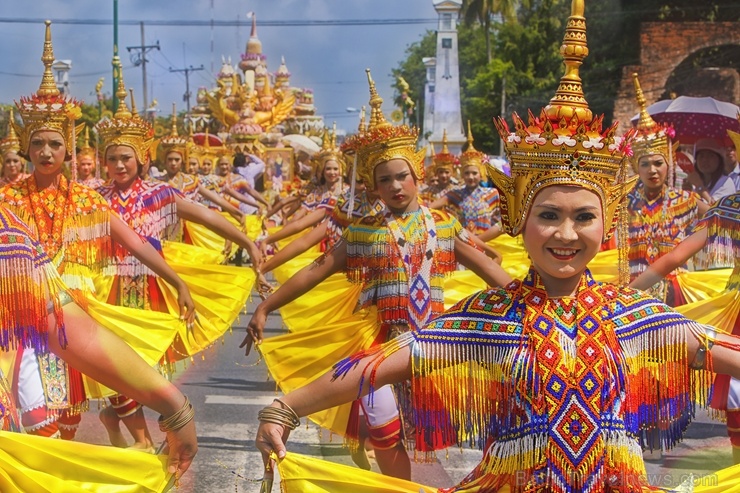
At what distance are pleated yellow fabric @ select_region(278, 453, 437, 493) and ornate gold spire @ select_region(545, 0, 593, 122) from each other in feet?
4.30

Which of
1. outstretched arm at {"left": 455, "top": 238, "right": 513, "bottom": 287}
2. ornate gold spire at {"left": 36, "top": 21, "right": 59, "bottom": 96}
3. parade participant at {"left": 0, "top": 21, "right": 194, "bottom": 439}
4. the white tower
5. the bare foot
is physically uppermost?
the white tower

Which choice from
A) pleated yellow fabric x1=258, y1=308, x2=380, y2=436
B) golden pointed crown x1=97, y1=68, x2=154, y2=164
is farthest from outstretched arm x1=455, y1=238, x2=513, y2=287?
golden pointed crown x1=97, y1=68, x2=154, y2=164

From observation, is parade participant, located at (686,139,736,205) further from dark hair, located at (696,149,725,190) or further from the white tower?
the white tower

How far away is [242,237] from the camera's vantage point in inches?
317

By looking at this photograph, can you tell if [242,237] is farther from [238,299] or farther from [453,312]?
[453,312]

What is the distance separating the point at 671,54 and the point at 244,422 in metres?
26.9

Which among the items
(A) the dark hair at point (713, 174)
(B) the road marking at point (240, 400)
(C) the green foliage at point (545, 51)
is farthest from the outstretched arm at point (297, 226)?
(C) the green foliage at point (545, 51)

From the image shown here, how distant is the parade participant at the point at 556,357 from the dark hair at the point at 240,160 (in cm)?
2807

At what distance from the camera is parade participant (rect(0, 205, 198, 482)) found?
375 centimetres

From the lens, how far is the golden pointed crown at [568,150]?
382cm

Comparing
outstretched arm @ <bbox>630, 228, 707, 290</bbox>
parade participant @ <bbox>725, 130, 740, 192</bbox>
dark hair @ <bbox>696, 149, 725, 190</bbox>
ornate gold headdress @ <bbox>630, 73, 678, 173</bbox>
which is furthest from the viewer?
dark hair @ <bbox>696, 149, 725, 190</bbox>

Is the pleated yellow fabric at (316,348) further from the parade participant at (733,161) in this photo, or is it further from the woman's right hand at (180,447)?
the woman's right hand at (180,447)

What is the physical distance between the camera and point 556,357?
3.77 m

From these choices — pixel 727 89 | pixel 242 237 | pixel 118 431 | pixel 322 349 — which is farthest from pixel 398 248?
pixel 727 89
